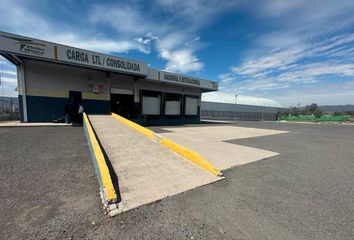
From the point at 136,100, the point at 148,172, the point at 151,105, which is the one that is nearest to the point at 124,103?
the point at 136,100

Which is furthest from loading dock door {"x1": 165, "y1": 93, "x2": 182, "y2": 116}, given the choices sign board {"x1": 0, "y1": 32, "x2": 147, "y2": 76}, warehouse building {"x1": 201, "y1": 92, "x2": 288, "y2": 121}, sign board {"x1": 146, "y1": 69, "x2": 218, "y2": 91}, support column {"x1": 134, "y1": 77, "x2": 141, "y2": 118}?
warehouse building {"x1": 201, "y1": 92, "x2": 288, "y2": 121}

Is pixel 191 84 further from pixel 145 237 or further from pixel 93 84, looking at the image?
pixel 145 237

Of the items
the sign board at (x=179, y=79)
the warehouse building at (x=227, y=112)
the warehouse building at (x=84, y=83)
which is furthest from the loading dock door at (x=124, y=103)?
the warehouse building at (x=227, y=112)

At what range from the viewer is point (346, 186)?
3828mm

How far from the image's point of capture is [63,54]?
10961 mm

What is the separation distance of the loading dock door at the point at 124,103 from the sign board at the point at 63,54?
9.36 feet

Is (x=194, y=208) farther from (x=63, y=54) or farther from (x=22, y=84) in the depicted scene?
(x=22, y=84)

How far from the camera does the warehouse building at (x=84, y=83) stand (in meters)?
10.5

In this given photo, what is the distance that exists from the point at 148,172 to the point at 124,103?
45.7 feet

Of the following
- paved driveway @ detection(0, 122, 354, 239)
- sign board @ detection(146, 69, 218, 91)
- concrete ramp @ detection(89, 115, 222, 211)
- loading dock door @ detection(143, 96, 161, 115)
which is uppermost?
sign board @ detection(146, 69, 218, 91)

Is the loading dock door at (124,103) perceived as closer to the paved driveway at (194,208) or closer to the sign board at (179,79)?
the sign board at (179,79)

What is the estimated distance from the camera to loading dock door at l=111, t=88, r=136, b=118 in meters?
16.1

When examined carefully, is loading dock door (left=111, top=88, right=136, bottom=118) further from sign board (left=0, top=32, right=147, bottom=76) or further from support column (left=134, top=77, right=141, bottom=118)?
sign board (left=0, top=32, right=147, bottom=76)

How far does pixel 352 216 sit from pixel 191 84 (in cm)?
1821
